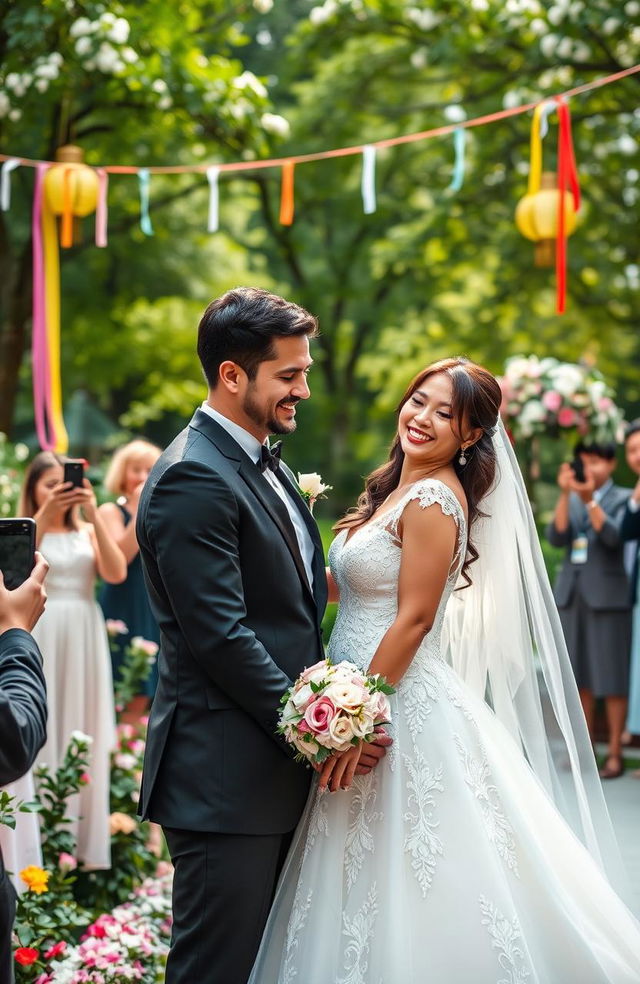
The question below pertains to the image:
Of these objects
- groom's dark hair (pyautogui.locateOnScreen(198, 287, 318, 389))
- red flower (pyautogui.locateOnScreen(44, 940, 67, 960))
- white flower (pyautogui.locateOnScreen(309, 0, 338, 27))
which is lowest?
red flower (pyautogui.locateOnScreen(44, 940, 67, 960))

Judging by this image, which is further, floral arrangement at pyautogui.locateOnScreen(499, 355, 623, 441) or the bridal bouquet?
floral arrangement at pyautogui.locateOnScreen(499, 355, 623, 441)

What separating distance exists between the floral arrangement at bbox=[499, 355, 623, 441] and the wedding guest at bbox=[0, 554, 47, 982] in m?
5.52

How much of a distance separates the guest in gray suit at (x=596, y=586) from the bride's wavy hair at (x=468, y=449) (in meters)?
3.81

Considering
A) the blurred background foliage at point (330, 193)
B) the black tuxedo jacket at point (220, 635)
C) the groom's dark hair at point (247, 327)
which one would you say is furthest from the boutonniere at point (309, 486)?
the blurred background foliage at point (330, 193)

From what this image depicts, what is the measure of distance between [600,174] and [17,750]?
483 inches

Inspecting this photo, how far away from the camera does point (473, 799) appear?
10.5 ft

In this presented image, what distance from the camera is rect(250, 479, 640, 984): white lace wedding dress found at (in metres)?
3.04

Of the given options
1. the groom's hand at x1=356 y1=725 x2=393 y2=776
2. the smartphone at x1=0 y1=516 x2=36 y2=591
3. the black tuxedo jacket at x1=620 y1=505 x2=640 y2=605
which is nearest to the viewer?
the smartphone at x1=0 y1=516 x2=36 y2=591

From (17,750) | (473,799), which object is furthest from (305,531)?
(17,750)

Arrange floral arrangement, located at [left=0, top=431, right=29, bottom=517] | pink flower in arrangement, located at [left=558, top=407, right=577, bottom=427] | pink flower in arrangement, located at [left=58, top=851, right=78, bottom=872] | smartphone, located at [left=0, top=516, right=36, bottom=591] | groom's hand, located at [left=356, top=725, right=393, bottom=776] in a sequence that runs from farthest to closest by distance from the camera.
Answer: pink flower in arrangement, located at [left=558, top=407, right=577, bottom=427] → floral arrangement, located at [left=0, top=431, right=29, bottom=517] → pink flower in arrangement, located at [left=58, top=851, right=78, bottom=872] → groom's hand, located at [left=356, top=725, right=393, bottom=776] → smartphone, located at [left=0, top=516, right=36, bottom=591]

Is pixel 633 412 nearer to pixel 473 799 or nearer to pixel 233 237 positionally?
pixel 233 237

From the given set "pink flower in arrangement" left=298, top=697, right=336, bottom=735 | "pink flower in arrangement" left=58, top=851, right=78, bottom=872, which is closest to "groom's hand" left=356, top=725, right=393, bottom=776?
"pink flower in arrangement" left=298, top=697, right=336, bottom=735

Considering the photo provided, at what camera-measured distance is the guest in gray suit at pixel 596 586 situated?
24.3ft

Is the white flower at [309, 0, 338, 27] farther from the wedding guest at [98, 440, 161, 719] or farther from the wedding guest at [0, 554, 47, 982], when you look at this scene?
the wedding guest at [0, 554, 47, 982]
